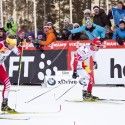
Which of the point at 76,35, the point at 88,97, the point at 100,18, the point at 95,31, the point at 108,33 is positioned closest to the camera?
the point at 88,97

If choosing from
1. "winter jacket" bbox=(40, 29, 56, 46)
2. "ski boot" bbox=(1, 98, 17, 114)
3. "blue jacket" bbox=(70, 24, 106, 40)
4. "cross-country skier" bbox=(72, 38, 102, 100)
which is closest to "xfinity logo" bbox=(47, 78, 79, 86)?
"winter jacket" bbox=(40, 29, 56, 46)

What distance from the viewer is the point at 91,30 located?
16031mm

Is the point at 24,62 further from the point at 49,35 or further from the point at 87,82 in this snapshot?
the point at 87,82

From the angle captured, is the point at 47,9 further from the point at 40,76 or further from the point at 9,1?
the point at 40,76

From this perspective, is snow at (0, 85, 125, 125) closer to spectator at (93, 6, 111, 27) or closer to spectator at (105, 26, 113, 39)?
spectator at (105, 26, 113, 39)

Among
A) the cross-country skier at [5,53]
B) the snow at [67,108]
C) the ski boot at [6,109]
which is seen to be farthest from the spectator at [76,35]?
the ski boot at [6,109]

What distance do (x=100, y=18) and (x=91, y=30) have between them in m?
0.77

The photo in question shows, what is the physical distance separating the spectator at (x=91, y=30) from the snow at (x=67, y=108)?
1.82 meters

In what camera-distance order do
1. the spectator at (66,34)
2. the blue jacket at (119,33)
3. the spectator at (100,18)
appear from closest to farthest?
the blue jacket at (119,33) < the spectator at (100,18) < the spectator at (66,34)

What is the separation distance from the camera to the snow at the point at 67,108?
925 cm

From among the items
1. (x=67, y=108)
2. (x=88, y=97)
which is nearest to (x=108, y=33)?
(x=88, y=97)

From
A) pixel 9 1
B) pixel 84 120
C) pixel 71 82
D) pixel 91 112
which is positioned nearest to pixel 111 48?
pixel 71 82

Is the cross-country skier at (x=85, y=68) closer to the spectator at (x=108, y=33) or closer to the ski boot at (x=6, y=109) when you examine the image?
the ski boot at (x=6, y=109)

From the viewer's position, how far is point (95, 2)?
30.1 meters
